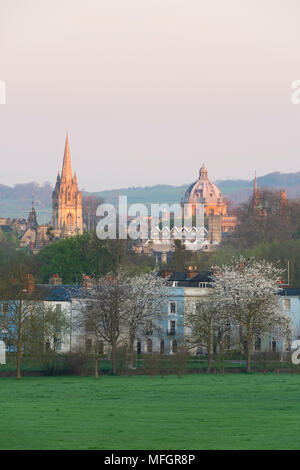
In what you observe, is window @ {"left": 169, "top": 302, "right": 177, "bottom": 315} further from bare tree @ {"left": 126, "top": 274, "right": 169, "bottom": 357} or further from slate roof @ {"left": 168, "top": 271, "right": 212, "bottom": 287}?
slate roof @ {"left": 168, "top": 271, "right": 212, "bottom": 287}

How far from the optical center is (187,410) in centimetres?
4709

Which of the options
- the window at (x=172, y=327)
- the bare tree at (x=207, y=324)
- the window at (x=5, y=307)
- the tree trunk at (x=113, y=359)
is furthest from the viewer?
the window at (x=172, y=327)

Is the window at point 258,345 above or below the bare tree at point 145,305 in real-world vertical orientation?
below

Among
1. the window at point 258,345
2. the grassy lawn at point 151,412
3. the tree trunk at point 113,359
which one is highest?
the window at point 258,345

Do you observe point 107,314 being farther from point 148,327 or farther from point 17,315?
point 17,315

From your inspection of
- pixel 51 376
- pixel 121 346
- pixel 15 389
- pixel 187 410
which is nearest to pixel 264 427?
pixel 187 410

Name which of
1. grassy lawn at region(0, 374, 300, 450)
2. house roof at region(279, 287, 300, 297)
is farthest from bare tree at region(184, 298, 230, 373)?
house roof at region(279, 287, 300, 297)

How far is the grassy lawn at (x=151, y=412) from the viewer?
36875 millimetres

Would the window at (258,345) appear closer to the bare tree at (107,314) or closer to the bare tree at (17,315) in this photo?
the bare tree at (107,314)

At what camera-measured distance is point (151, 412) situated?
4631 cm

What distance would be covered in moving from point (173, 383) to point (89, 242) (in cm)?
7930

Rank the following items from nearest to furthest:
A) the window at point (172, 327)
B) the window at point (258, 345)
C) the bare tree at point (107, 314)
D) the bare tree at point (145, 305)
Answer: the bare tree at point (107, 314)
the bare tree at point (145, 305)
the window at point (258, 345)
the window at point (172, 327)

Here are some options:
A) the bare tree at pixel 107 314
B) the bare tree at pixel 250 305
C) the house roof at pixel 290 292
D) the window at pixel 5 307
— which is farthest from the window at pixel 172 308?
the window at pixel 5 307
